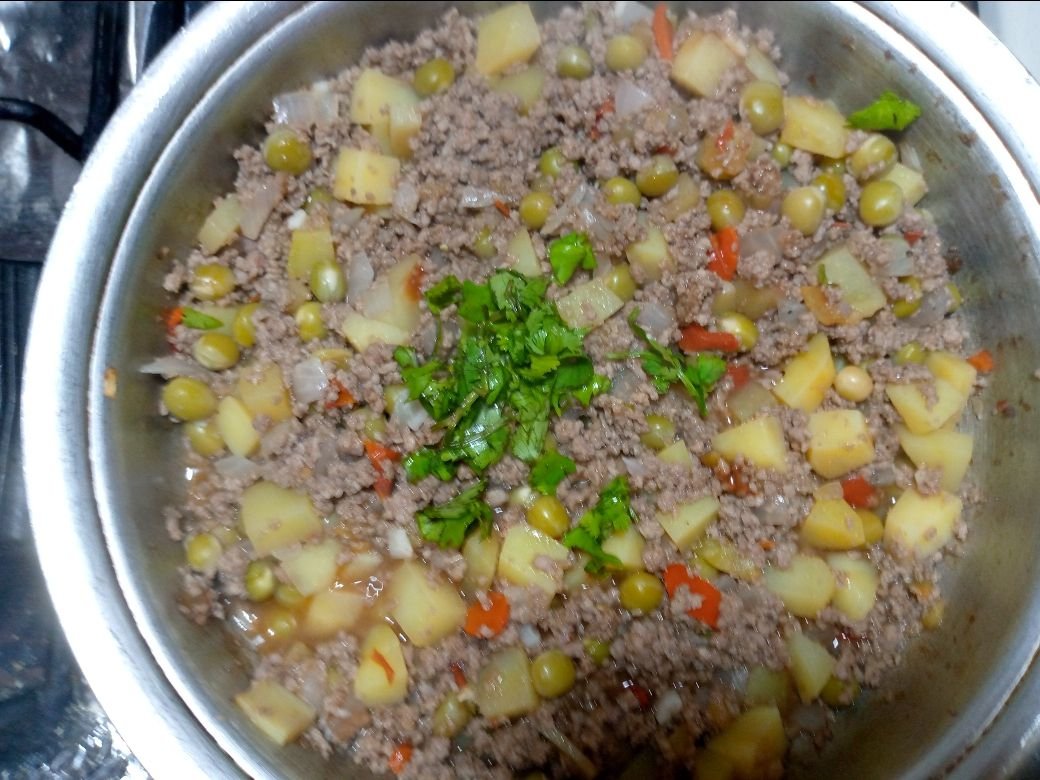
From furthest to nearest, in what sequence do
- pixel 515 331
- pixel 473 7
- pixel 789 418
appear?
pixel 473 7
pixel 789 418
pixel 515 331

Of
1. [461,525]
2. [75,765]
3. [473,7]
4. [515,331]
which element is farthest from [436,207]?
[75,765]

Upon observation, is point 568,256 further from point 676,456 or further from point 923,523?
point 923,523

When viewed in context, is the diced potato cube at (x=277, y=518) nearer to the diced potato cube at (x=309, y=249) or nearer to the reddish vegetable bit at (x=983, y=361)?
the diced potato cube at (x=309, y=249)

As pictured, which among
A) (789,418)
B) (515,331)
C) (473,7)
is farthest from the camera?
(473,7)

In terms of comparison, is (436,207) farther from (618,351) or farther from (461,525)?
(461,525)

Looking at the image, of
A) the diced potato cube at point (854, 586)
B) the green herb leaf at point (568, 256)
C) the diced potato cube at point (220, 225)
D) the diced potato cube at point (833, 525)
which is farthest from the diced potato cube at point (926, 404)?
the diced potato cube at point (220, 225)

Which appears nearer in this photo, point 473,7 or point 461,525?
point 461,525

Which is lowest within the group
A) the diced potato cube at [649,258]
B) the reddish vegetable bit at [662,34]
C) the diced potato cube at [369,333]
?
the diced potato cube at [369,333]
